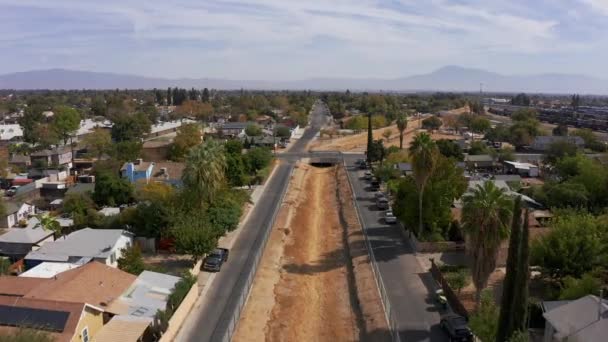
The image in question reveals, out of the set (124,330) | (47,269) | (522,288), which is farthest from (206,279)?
(522,288)

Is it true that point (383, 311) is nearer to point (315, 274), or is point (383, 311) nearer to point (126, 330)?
point (315, 274)

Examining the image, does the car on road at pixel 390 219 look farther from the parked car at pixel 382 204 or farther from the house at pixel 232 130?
the house at pixel 232 130

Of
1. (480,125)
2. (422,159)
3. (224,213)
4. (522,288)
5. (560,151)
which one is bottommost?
(224,213)

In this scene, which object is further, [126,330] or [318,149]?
[318,149]

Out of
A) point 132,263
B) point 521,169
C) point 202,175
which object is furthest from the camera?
point 521,169

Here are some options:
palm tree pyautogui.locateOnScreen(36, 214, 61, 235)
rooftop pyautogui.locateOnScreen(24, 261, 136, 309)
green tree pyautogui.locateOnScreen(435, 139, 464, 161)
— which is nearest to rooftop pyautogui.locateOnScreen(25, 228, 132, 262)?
palm tree pyautogui.locateOnScreen(36, 214, 61, 235)

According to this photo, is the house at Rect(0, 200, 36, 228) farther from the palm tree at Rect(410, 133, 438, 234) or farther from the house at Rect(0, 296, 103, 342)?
the palm tree at Rect(410, 133, 438, 234)

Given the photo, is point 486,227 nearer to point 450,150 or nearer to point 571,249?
point 571,249

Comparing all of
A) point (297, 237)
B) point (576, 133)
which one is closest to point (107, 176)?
point (297, 237)
